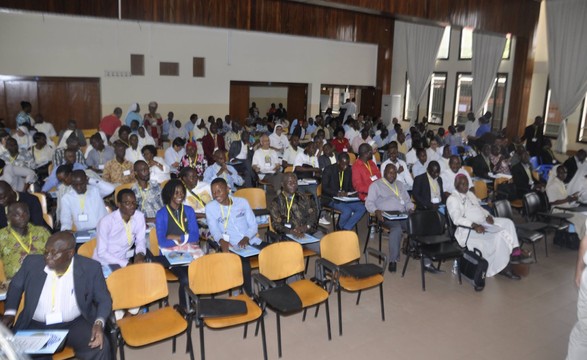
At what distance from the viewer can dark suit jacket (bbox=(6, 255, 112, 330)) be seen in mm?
3174

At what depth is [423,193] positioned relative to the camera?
656 cm

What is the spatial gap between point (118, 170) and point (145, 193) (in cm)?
153

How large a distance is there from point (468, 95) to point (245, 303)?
1368 centimetres

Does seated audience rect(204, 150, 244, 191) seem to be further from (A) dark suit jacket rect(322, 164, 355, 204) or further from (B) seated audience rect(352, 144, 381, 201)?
(B) seated audience rect(352, 144, 381, 201)

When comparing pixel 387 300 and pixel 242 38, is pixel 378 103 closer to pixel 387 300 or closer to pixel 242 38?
pixel 242 38

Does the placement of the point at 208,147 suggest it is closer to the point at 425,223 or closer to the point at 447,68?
the point at 425,223

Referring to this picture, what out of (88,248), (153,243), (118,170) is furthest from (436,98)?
(88,248)

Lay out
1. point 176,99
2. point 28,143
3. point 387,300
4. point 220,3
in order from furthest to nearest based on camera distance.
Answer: point 176,99 → point 220,3 → point 28,143 → point 387,300

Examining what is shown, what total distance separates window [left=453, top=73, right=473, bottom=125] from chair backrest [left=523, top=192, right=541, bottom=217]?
8.84 meters

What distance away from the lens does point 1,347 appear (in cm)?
154

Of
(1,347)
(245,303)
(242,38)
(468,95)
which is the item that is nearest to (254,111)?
(242,38)

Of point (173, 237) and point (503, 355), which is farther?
point (173, 237)

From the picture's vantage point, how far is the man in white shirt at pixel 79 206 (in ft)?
16.2

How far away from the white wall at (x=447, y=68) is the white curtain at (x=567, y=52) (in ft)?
4.10
